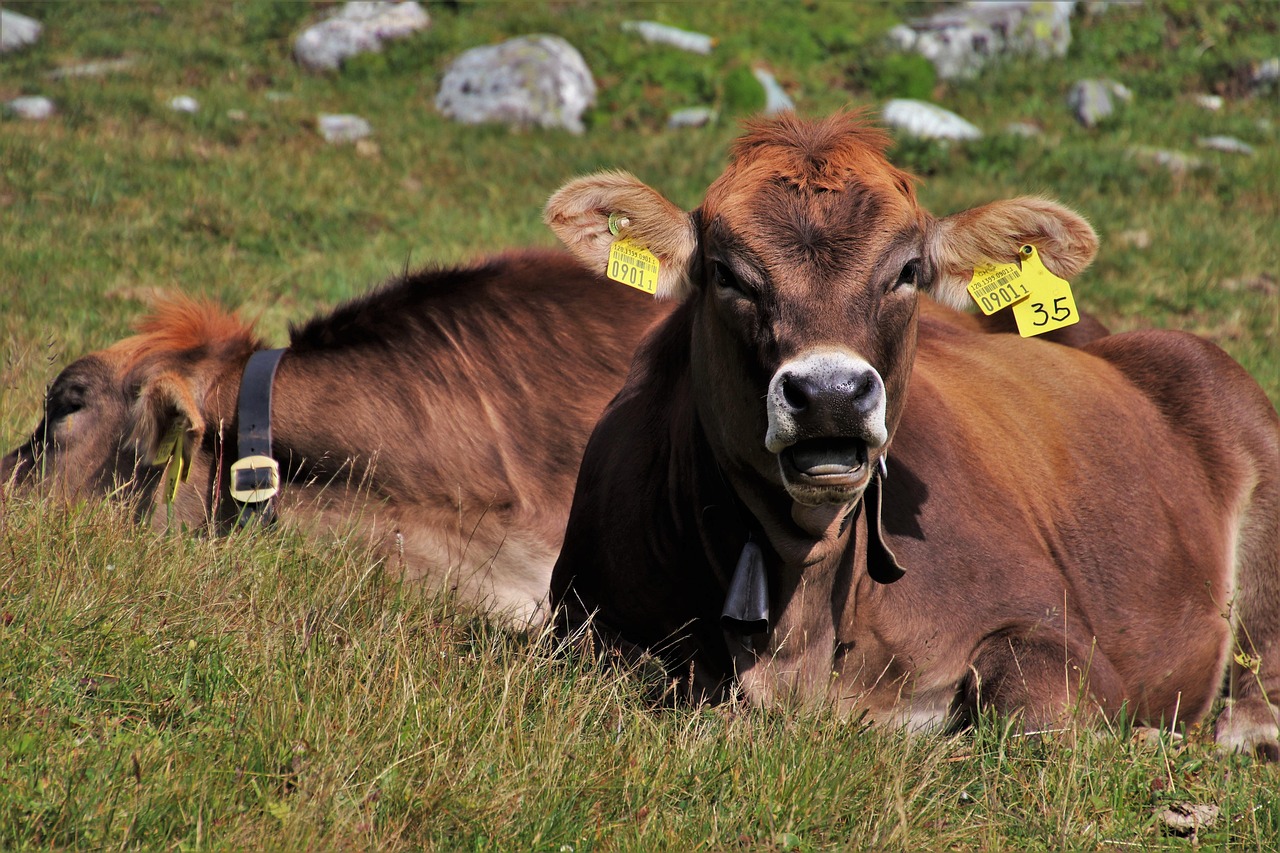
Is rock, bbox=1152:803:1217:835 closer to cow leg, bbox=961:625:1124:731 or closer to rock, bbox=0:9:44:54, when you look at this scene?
cow leg, bbox=961:625:1124:731

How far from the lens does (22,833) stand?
8.61 feet

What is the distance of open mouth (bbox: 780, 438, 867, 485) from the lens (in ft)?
10.9

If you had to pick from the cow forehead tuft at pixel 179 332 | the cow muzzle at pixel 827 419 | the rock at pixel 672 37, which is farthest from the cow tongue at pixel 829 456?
the rock at pixel 672 37

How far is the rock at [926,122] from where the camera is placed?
1273 centimetres

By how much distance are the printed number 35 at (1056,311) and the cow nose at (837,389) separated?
1.21 metres

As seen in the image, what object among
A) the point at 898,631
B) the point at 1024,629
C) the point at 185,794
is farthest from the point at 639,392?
the point at 185,794

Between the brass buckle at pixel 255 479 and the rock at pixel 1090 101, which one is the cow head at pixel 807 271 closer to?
the brass buckle at pixel 255 479

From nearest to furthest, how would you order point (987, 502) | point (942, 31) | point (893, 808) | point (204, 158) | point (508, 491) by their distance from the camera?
1. point (893, 808)
2. point (987, 502)
3. point (508, 491)
4. point (204, 158)
5. point (942, 31)

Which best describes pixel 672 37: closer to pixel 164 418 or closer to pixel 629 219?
pixel 164 418

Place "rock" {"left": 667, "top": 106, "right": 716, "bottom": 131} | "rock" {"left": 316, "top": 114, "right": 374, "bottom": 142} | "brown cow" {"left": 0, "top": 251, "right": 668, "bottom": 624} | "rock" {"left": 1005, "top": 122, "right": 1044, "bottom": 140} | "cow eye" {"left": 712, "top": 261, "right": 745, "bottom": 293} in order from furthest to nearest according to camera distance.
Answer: "rock" {"left": 667, "top": 106, "right": 716, "bottom": 131} < "rock" {"left": 1005, "top": 122, "right": 1044, "bottom": 140} < "rock" {"left": 316, "top": 114, "right": 374, "bottom": 142} < "brown cow" {"left": 0, "top": 251, "right": 668, "bottom": 624} < "cow eye" {"left": 712, "top": 261, "right": 745, "bottom": 293}

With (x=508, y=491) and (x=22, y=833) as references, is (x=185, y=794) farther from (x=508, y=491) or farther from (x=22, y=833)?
(x=508, y=491)

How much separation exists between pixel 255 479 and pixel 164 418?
0.51 metres

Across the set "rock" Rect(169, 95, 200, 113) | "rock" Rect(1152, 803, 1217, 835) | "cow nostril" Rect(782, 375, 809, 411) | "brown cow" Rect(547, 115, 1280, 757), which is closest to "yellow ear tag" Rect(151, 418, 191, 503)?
"brown cow" Rect(547, 115, 1280, 757)

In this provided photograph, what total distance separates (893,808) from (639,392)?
180cm
